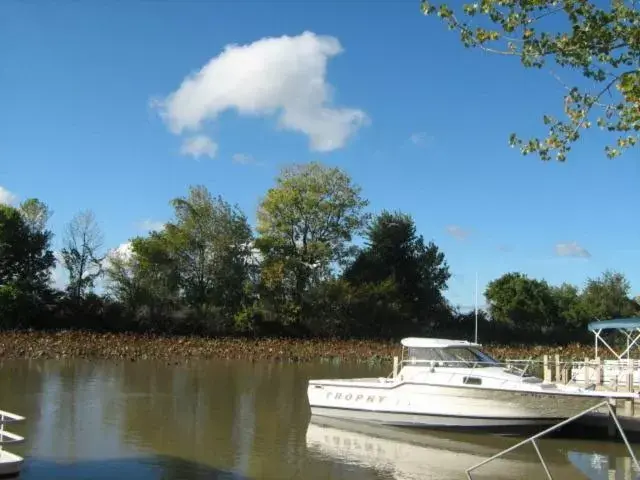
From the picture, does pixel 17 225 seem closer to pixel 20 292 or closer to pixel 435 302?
pixel 20 292

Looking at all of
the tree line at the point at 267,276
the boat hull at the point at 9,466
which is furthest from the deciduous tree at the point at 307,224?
the boat hull at the point at 9,466

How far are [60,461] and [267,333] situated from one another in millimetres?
38872

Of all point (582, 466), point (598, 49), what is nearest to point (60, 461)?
point (582, 466)

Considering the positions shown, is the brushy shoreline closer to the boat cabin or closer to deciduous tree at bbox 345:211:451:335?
deciduous tree at bbox 345:211:451:335

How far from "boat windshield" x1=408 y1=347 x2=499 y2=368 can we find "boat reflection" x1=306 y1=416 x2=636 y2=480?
1.86 m

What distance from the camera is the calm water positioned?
12.8 meters

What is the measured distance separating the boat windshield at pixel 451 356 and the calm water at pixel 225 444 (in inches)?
76.9

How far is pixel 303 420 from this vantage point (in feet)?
60.8

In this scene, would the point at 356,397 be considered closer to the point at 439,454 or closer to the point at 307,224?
the point at 439,454

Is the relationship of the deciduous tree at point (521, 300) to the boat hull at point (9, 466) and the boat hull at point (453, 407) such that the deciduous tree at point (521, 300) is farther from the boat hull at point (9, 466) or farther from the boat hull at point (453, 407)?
the boat hull at point (9, 466)

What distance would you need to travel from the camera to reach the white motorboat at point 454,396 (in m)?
15.8

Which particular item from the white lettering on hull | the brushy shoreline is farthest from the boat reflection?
the brushy shoreline

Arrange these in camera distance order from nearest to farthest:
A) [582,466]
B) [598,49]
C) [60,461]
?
[598,49]
[60,461]
[582,466]

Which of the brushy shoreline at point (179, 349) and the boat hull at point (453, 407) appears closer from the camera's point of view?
the boat hull at point (453, 407)
